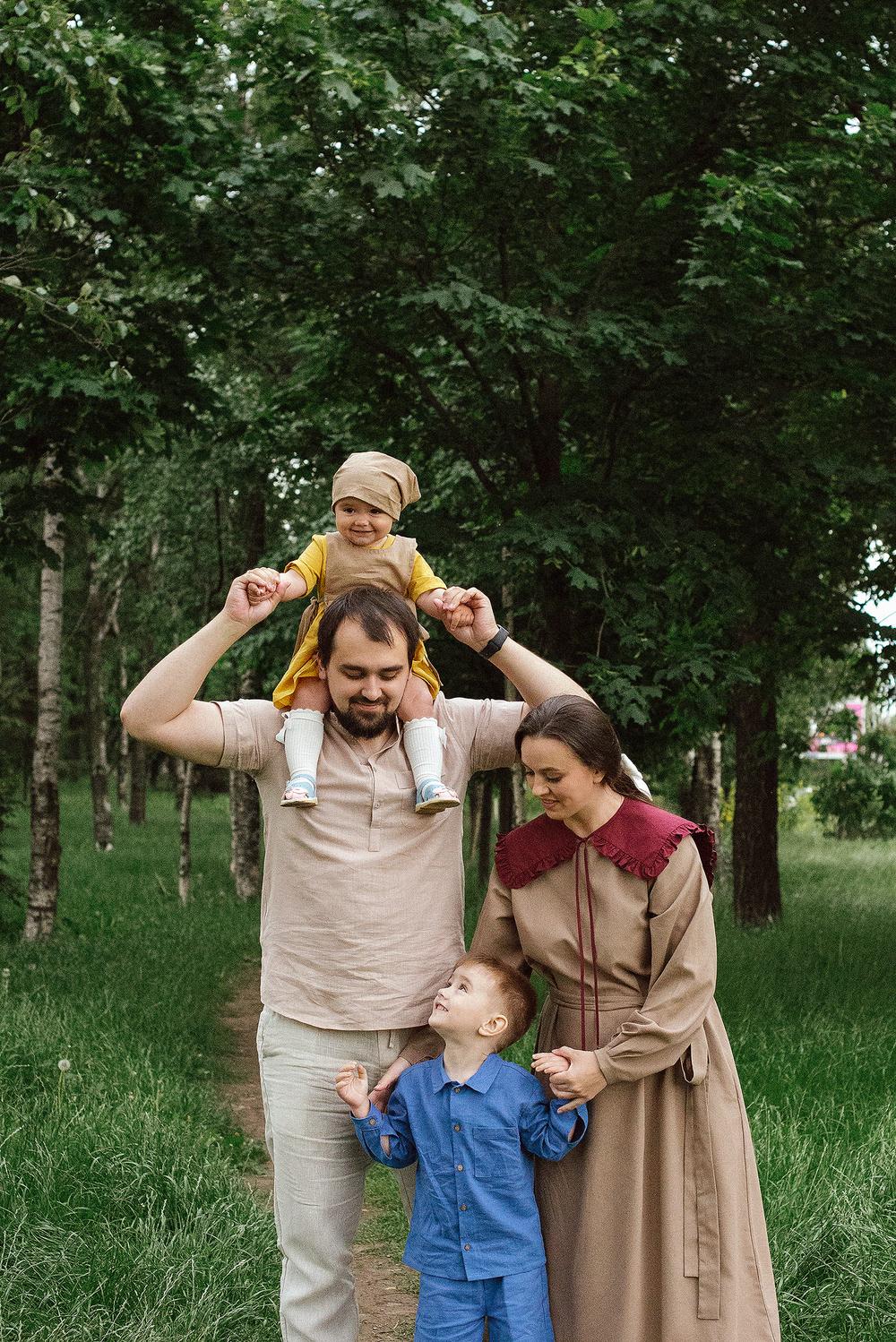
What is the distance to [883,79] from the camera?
25.5 feet

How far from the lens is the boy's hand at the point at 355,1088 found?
288 centimetres

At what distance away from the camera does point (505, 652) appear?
319 cm

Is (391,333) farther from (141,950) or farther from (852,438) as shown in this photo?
(141,950)

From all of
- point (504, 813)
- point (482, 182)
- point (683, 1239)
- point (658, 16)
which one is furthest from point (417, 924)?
point (504, 813)

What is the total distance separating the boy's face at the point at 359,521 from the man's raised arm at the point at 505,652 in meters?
0.51

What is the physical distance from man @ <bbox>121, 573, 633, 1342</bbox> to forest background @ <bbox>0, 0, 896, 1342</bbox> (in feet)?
5.91

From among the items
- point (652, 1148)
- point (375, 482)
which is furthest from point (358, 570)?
point (652, 1148)

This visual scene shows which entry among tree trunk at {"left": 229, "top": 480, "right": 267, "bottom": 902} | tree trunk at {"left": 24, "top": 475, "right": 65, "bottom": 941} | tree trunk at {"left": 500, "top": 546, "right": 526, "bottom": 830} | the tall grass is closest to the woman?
the tall grass

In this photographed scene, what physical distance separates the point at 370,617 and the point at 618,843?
0.74 meters

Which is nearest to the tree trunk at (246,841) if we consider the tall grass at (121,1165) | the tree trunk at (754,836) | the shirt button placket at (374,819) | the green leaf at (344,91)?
the tall grass at (121,1165)

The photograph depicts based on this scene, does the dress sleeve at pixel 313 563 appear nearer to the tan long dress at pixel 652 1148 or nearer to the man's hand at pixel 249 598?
the man's hand at pixel 249 598

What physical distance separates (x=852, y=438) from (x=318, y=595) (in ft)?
18.4

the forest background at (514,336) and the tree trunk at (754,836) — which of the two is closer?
the forest background at (514,336)

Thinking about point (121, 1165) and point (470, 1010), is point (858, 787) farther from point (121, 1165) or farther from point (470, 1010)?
point (470, 1010)
